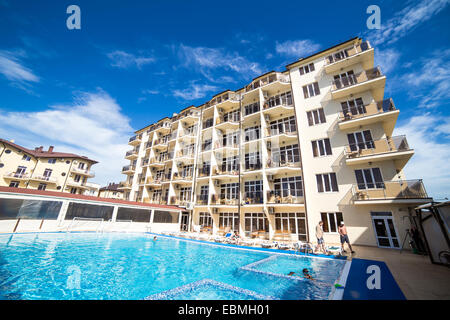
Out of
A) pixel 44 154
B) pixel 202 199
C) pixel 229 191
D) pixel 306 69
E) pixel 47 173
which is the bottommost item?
pixel 202 199

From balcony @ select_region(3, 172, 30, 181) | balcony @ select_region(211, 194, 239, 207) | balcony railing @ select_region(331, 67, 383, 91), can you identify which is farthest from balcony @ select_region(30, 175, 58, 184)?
balcony railing @ select_region(331, 67, 383, 91)

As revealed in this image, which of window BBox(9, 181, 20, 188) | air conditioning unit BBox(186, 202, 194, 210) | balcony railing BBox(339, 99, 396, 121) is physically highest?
balcony railing BBox(339, 99, 396, 121)

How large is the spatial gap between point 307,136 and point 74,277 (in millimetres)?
18947

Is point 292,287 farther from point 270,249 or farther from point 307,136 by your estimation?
point 307,136

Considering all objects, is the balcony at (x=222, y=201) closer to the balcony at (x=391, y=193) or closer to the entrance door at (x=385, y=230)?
the balcony at (x=391, y=193)

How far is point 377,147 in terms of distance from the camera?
45.1 ft

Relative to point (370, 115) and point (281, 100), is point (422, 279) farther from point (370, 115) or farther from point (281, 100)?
point (281, 100)

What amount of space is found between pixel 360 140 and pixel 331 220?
284 inches

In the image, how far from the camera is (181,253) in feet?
38.6

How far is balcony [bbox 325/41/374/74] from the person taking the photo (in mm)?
16031

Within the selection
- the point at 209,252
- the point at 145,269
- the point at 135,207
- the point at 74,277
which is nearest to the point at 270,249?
the point at 209,252

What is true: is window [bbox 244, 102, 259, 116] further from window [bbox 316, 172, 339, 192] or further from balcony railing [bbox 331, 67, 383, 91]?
window [bbox 316, 172, 339, 192]

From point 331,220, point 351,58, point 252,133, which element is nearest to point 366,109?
point 351,58
